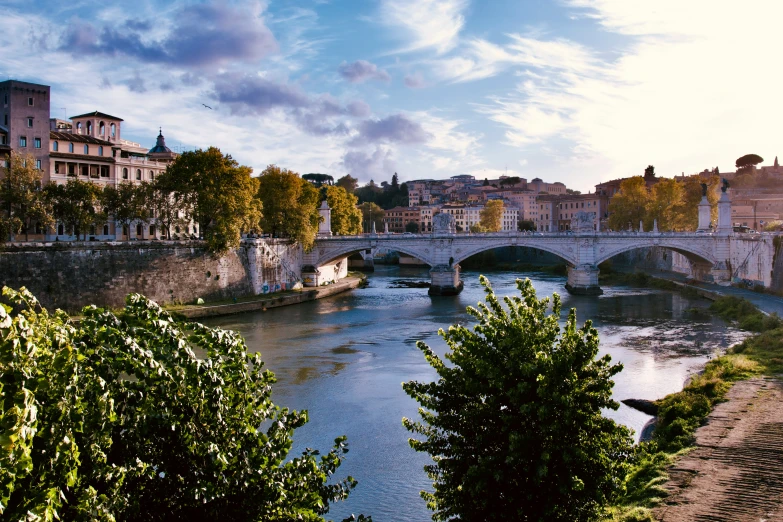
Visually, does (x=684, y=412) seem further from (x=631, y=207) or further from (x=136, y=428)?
(x=631, y=207)

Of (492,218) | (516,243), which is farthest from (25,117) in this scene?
(492,218)

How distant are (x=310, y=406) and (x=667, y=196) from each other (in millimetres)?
36983

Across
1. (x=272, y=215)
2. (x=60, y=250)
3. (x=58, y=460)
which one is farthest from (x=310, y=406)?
(x=272, y=215)

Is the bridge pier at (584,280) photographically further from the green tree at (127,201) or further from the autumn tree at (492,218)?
the autumn tree at (492,218)

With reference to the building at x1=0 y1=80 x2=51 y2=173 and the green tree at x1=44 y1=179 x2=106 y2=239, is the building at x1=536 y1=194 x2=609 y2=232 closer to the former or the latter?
the building at x1=0 y1=80 x2=51 y2=173

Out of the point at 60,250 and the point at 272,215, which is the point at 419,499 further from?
the point at 272,215

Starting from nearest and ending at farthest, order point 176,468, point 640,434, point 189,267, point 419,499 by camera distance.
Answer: point 176,468 → point 419,499 → point 640,434 → point 189,267

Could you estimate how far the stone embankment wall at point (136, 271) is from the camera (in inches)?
937

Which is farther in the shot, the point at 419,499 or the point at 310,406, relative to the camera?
the point at 310,406

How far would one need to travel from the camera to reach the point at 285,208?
36.8 meters

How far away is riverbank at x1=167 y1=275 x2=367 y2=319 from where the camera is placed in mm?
26812

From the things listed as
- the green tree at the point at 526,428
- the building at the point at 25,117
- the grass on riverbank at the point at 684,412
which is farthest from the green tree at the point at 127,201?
the green tree at the point at 526,428

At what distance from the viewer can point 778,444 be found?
11.0 meters

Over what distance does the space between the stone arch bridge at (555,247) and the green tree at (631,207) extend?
33.1 ft
